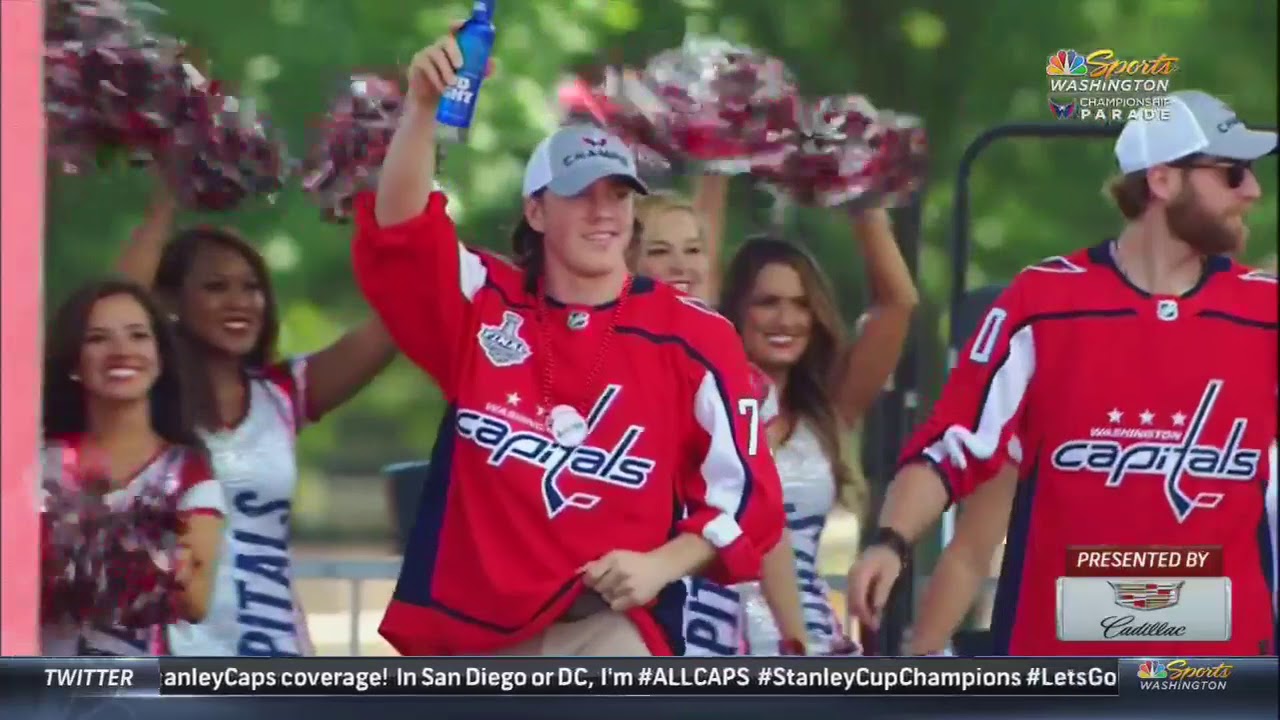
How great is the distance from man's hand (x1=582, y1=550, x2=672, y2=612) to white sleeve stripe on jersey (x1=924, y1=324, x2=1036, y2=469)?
60cm

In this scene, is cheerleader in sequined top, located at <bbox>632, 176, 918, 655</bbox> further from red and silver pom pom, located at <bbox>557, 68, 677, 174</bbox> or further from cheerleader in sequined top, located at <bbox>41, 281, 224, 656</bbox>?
cheerleader in sequined top, located at <bbox>41, 281, 224, 656</bbox>

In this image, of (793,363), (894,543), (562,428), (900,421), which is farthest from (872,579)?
(562,428)

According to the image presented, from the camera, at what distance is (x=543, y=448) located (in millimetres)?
3836

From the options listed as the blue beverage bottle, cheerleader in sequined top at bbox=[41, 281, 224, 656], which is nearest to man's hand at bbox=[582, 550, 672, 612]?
cheerleader in sequined top at bbox=[41, 281, 224, 656]

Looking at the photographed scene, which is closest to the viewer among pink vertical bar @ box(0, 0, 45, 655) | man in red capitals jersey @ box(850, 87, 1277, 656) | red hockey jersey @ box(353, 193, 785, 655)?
pink vertical bar @ box(0, 0, 45, 655)

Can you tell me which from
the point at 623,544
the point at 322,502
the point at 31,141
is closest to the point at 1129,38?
the point at 623,544

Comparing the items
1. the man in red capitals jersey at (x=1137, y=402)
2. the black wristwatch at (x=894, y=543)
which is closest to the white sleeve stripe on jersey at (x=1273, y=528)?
the man in red capitals jersey at (x=1137, y=402)

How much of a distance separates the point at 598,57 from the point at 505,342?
55 centimetres

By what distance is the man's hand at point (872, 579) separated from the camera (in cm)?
387

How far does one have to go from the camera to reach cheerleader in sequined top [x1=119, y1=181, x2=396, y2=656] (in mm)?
3807

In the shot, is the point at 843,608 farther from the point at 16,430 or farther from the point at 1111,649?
the point at 16,430

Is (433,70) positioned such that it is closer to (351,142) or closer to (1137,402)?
(351,142)

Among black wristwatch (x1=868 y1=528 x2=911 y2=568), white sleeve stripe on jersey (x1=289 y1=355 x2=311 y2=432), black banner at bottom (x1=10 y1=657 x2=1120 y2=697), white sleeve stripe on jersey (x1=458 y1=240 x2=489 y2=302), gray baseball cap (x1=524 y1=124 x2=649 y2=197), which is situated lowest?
black banner at bottom (x1=10 y1=657 x2=1120 y2=697)

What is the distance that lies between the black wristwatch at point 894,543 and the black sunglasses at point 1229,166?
2.85 feet
